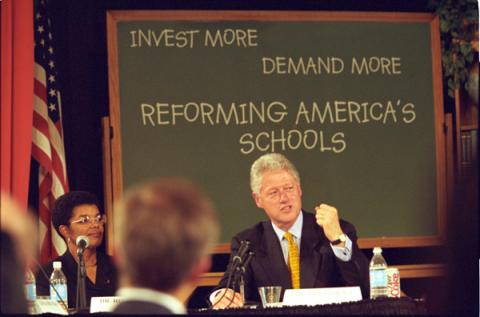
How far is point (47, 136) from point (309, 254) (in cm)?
177

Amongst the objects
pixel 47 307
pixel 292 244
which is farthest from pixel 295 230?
pixel 47 307

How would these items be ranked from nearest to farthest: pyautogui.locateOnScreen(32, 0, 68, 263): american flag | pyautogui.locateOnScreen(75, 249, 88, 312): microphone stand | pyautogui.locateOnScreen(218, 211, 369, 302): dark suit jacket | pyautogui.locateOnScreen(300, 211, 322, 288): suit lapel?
pyautogui.locateOnScreen(75, 249, 88, 312): microphone stand → pyautogui.locateOnScreen(218, 211, 369, 302): dark suit jacket → pyautogui.locateOnScreen(300, 211, 322, 288): suit lapel → pyautogui.locateOnScreen(32, 0, 68, 263): american flag

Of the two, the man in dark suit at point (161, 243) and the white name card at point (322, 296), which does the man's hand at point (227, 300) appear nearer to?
the white name card at point (322, 296)

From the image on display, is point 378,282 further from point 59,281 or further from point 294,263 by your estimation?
point 59,281

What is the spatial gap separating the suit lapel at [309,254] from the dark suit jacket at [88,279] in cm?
80

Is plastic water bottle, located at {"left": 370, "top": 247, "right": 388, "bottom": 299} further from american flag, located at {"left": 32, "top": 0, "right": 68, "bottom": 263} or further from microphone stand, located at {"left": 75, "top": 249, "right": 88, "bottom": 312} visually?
american flag, located at {"left": 32, "top": 0, "right": 68, "bottom": 263}

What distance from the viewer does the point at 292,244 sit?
4.17m

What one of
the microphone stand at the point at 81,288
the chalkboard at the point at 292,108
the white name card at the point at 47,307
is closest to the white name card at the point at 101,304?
the microphone stand at the point at 81,288

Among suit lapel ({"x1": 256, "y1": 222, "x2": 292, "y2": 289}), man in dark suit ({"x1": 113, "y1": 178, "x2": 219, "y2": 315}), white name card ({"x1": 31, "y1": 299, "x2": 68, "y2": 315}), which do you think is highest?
man in dark suit ({"x1": 113, "y1": 178, "x2": 219, "y2": 315})

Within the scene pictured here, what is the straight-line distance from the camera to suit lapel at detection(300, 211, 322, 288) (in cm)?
406

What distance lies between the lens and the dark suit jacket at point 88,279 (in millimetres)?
4000

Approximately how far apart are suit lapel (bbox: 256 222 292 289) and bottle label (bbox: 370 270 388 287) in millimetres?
457

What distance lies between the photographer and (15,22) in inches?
201

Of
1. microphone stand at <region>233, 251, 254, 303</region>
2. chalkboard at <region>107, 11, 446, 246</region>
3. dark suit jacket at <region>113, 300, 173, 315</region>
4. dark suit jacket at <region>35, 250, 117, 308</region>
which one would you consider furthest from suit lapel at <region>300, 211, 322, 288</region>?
dark suit jacket at <region>113, 300, 173, 315</region>
